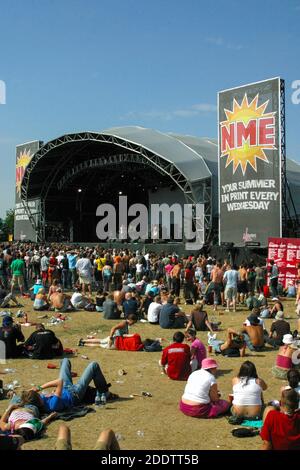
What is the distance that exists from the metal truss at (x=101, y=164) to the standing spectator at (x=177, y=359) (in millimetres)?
18018

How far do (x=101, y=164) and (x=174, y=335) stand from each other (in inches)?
1045

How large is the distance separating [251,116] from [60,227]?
21.3 meters

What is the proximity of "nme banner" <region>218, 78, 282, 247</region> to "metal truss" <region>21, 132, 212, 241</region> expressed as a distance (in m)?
3.39

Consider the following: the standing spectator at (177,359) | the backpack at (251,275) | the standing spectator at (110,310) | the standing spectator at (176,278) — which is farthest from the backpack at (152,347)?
the backpack at (251,275)

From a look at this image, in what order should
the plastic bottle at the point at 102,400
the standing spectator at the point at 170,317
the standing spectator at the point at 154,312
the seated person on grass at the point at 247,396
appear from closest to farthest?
the seated person on grass at the point at 247,396
the plastic bottle at the point at 102,400
the standing spectator at the point at 170,317
the standing spectator at the point at 154,312

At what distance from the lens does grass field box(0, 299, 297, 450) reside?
527 centimetres

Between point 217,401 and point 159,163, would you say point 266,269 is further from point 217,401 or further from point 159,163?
point 159,163

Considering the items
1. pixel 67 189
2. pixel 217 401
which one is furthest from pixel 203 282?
pixel 67 189

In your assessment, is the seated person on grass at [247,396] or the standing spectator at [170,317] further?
the standing spectator at [170,317]

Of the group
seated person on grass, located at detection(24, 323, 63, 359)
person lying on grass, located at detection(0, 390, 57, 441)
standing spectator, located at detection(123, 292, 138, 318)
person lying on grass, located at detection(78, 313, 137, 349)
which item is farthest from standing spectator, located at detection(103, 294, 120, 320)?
person lying on grass, located at detection(0, 390, 57, 441)

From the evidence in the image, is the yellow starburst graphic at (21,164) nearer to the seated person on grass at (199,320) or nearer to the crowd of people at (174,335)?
the crowd of people at (174,335)

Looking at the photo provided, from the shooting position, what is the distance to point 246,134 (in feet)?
70.0

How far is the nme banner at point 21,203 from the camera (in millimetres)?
37969

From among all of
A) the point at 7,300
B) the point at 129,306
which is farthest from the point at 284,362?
the point at 7,300
